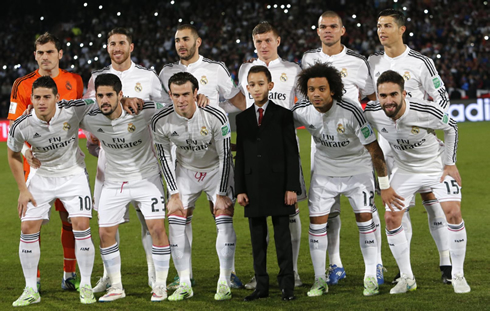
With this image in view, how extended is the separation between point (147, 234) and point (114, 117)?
1388 millimetres

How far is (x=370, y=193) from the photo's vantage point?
19.3 feet

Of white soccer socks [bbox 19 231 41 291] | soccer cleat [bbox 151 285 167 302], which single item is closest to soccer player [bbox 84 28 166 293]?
soccer cleat [bbox 151 285 167 302]

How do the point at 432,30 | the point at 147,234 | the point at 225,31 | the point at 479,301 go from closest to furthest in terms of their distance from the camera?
the point at 479,301 → the point at 147,234 → the point at 432,30 → the point at 225,31

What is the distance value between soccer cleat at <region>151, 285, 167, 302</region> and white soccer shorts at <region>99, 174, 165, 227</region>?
65 cm

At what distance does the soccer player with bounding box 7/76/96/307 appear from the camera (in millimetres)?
5844

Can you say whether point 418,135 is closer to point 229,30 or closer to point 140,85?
point 140,85

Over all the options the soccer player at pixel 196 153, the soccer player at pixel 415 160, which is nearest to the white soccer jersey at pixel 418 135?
the soccer player at pixel 415 160

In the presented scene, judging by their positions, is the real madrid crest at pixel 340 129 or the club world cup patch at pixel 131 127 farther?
the club world cup patch at pixel 131 127

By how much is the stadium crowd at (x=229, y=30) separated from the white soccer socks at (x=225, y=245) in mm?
18521

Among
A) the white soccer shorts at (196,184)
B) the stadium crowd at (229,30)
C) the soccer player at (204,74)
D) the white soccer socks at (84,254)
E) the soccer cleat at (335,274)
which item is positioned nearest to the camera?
the white soccer socks at (84,254)

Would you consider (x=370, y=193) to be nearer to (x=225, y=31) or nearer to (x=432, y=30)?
(x=432, y=30)

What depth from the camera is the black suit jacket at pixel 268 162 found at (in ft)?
18.7

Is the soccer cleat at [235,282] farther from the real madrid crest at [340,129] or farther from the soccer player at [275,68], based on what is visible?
the real madrid crest at [340,129]

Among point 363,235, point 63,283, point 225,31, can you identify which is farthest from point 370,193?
point 225,31
